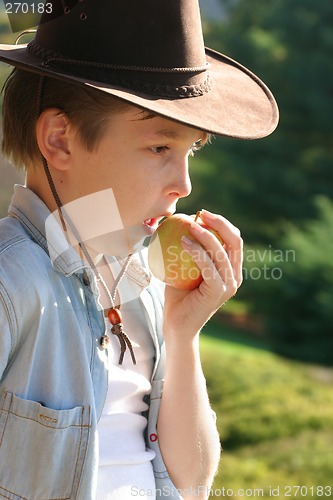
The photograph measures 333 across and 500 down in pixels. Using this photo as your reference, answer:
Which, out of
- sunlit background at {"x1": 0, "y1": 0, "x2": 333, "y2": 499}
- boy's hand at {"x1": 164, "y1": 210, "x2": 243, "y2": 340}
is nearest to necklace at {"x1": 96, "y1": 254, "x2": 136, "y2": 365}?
boy's hand at {"x1": 164, "y1": 210, "x2": 243, "y2": 340}

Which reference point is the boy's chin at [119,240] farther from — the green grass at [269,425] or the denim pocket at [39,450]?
the green grass at [269,425]

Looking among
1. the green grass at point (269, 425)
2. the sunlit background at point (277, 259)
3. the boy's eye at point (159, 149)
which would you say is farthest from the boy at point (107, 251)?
the green grass at point (269, 425)

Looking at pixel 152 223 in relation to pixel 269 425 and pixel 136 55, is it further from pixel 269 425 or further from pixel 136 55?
pixel 269 425

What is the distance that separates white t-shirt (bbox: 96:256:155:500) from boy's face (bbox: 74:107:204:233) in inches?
11.1

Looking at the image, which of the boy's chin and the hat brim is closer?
the hat brim

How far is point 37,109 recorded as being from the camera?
178cm

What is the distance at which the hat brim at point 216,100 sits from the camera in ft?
5.29

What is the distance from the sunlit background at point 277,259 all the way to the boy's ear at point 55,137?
666 mm

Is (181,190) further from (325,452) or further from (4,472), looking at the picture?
(325,452)

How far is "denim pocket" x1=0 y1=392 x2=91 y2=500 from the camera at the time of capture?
5.33 feet

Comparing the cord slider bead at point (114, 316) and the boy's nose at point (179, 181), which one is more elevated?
the boy's nose at point (179, 181)

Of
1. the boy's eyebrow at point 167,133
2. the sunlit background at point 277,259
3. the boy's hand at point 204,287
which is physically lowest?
the sunlit background at point 277,259

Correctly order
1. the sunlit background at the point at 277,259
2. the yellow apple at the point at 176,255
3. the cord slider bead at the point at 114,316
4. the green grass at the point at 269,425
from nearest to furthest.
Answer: the cord slider bead at the point at 114,316
the yellow apple at the point at 176,255
the green grass at the point at 269,425
the sunlit background at the point at 277,259

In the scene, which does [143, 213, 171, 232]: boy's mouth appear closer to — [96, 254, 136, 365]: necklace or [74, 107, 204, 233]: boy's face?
[74, 107, 204, 233]: boy's face
